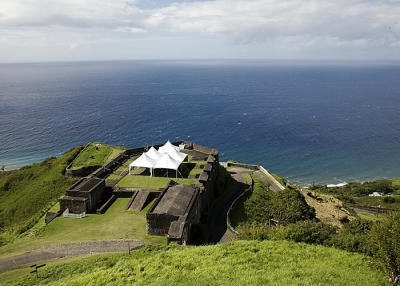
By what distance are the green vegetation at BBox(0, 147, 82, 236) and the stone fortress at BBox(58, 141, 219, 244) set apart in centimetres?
544

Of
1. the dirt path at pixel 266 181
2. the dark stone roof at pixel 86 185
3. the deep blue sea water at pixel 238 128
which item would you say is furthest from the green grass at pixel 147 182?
the deep blue sea water at pixel 238 128

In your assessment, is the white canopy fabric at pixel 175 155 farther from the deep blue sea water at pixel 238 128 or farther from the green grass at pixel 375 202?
the deep blue sea water at pixel 238 128

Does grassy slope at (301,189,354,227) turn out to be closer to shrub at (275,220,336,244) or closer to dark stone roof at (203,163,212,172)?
dark stone roof at (203,163,212,172)

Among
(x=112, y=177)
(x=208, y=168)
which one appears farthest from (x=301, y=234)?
(x=112, y=177)

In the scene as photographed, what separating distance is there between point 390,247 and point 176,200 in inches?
706

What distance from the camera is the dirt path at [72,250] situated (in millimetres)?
22000

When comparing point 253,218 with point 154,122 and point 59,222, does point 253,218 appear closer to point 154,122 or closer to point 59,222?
point 59,222

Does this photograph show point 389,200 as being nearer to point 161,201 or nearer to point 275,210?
point 275,210

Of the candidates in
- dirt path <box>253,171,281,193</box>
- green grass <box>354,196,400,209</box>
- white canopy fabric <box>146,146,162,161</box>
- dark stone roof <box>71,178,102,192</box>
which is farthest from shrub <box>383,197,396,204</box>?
dark stone roof <box>71,178,102,192</box>

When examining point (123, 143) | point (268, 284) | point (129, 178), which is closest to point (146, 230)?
point (129, 178)

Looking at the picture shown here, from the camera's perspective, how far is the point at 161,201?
2839cm

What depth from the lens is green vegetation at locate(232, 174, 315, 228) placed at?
30.3m

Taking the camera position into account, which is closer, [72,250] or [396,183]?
[72,250]

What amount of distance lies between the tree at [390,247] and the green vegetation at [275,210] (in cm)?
1419
